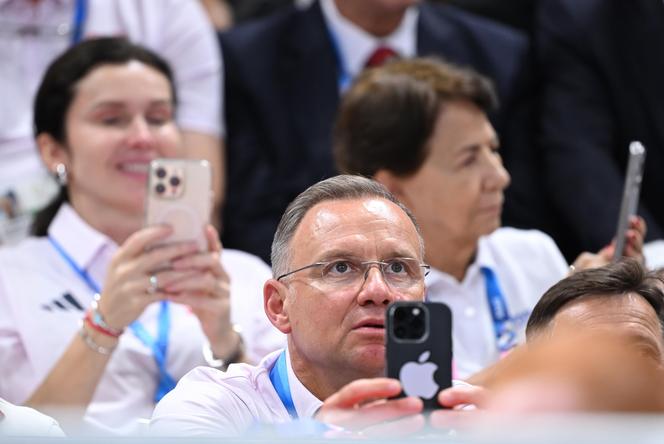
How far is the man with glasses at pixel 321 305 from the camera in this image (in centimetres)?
178

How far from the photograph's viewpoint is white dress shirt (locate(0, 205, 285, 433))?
105 inches

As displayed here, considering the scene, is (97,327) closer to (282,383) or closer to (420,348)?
(282,383)

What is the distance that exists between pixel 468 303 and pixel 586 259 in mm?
334

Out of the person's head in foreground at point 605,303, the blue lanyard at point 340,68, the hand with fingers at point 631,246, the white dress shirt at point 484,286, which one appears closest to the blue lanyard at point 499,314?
the white dress shirt at point 484,286

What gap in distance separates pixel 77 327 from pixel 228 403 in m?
1.06

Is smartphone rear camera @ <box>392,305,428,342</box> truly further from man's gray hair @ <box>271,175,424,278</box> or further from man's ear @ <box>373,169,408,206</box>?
man's ear @ <box>373,169,408,206</box>

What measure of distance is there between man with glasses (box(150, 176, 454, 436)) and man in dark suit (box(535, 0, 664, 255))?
1552mm

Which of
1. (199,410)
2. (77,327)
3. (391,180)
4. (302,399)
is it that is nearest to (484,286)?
(391,180)

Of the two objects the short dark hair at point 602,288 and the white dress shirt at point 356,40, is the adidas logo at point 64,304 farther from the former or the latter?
the short dark hair at point 602,288

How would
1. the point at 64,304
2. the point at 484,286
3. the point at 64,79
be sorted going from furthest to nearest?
the point at 64,79, the point at 484,286, the point at 64,304

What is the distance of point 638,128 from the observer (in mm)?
3500

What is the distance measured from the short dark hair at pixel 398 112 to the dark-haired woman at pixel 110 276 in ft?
1.23

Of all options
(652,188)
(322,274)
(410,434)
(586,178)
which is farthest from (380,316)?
(652,188)

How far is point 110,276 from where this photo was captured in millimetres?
2555
